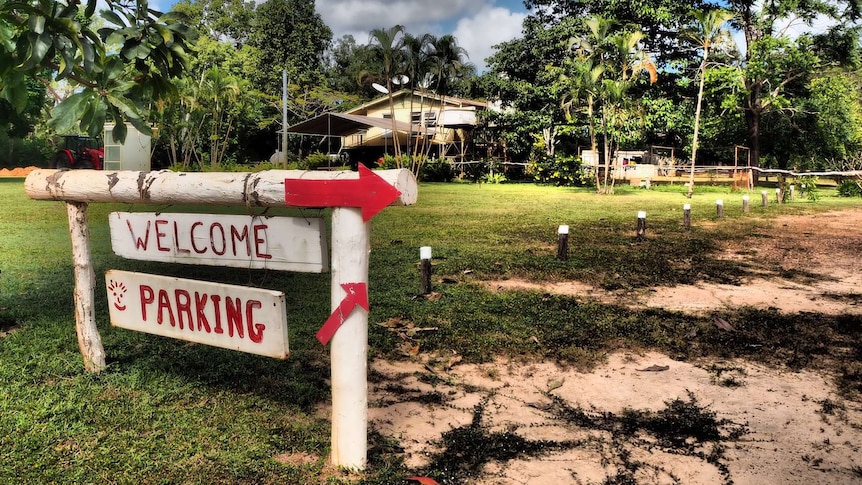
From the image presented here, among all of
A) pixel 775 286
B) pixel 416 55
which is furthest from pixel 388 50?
pixel 775 286

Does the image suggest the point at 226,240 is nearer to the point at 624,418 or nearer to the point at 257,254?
the point at 257,254

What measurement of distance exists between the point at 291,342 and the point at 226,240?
6.43 ft

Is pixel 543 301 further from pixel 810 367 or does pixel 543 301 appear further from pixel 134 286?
pixel 134 286

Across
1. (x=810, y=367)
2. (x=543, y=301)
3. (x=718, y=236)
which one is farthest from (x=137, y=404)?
(x=718, y=236)

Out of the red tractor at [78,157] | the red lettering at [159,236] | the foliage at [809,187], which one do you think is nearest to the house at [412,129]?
the red tractor at [78,157]

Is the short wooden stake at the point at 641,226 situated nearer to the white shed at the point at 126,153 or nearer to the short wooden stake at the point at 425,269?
the short wooden stake at the point at 425,269

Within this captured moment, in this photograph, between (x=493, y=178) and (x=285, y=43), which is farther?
(x=285, y=43)

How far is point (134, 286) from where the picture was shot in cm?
314

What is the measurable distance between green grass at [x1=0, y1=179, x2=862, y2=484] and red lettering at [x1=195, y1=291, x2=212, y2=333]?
63cm

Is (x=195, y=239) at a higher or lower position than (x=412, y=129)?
lower

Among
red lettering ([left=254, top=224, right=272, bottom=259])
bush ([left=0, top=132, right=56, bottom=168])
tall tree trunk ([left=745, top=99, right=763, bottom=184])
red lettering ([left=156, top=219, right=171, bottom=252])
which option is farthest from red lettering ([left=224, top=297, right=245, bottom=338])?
bush ([left=0, top=132, right=56, bottom=168])

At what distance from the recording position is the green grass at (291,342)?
2.94 metres

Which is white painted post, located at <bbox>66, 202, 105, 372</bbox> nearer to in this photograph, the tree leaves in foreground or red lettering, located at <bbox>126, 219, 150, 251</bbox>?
red lettering, located at <bbox>126, 219, 150, 251</bbox>

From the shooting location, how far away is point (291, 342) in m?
4.62
